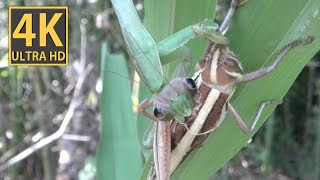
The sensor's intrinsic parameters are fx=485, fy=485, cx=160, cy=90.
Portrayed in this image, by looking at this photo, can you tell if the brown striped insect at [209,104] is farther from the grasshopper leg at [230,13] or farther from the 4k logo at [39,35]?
the 4k logo at [39,35]

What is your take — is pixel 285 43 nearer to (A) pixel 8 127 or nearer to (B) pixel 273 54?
(B) pixel 273 54

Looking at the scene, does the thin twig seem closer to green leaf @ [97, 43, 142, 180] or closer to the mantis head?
green leaf @ [97, 43, 142, 180]

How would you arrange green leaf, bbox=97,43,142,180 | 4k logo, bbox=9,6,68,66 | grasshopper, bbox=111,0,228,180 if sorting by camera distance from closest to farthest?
grasshopper, bbox=111,0,228,180
green leaf, bbox=97,43,142,180
4k logo, bbox=9,6,68,66

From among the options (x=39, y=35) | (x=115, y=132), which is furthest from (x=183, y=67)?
(x=39, y=35)

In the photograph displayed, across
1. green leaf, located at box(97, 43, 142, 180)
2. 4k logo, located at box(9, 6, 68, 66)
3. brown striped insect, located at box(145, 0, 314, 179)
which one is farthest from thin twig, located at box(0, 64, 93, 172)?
brown striped insect, located at box(145, 0, 314, 179)

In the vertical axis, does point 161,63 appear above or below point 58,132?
above

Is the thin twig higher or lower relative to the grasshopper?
lower

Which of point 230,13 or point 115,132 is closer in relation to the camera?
A: point 230,13

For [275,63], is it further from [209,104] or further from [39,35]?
[39,35]
